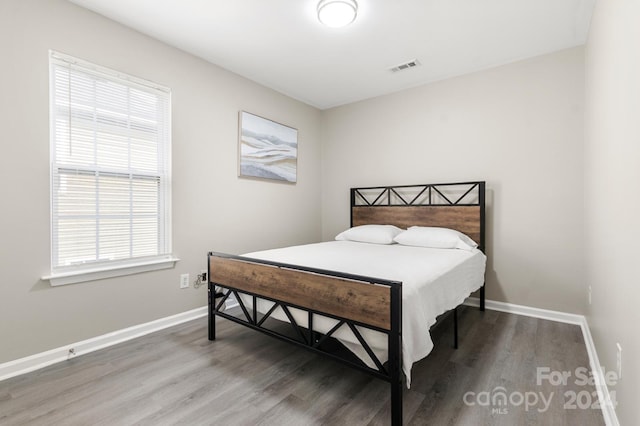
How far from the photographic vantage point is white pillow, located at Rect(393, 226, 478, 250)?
2.87 meters

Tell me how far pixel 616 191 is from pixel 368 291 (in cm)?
132

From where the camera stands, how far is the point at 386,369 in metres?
1.53

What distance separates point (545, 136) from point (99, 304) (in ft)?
13.6

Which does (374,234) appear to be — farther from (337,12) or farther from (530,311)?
(337,12)

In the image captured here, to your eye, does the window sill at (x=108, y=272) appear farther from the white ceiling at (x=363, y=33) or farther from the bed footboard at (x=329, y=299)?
the white ceiling at (x=363, y=33)

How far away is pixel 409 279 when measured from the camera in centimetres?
171

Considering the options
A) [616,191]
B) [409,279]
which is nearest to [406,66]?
[616,191]

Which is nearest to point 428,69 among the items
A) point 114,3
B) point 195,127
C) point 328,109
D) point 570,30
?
point 570,30

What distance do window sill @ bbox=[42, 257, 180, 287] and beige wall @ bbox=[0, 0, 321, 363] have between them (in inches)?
2.0

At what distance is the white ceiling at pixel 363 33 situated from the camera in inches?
88.2

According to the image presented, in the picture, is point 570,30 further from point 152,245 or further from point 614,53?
point 152,245

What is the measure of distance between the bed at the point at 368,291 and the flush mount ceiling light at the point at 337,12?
1769mm

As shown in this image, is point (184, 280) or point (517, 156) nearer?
point (184, 280)

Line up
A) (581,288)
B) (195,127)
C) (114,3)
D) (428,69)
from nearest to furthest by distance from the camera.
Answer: (114,3) → (581,288) → (195,127) → (428,69)
